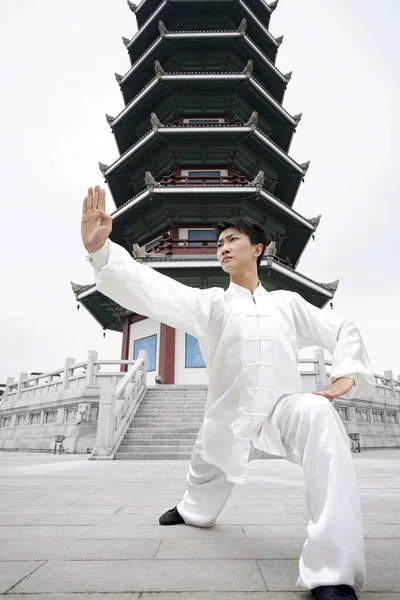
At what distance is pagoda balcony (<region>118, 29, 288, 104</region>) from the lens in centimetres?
1703

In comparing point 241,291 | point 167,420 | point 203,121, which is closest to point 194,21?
point 203,121

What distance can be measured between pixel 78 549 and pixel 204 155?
16307mm

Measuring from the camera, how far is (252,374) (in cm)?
192

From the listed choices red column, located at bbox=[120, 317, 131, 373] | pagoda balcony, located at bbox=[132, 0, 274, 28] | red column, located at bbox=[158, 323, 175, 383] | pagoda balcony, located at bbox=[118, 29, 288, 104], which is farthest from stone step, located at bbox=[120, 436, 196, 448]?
pagoda balcony, located at bbox=[132, 0, 274, 28]

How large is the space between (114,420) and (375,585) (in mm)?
7669

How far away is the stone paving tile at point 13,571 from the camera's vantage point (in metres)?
1.40

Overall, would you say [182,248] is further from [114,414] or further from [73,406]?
[114,414]

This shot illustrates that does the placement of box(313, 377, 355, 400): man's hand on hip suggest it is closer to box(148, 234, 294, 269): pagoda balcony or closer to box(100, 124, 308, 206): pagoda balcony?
box(148, 234, 294, 269): pagoda balcony

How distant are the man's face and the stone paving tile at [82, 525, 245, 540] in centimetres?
139

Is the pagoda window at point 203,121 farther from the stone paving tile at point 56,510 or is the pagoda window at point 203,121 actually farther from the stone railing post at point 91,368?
the stone paving tile at point 56,510

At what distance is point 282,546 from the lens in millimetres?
1927

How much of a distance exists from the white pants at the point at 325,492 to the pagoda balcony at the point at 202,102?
1705 centimetres

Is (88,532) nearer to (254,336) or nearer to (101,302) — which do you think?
(254,336)

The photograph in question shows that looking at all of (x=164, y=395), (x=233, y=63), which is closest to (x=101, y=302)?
(x=164, y=395)
